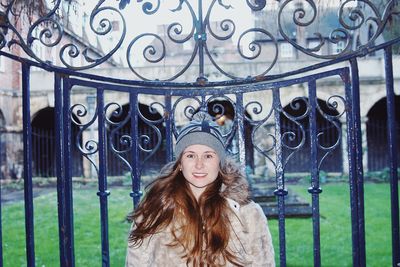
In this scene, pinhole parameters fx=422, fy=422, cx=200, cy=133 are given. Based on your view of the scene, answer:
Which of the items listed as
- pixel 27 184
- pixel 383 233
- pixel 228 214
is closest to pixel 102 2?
pixel 27 184

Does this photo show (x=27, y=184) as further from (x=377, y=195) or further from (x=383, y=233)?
(x=377, y=195)

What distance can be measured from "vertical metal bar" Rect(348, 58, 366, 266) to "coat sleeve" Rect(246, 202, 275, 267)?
49 cm

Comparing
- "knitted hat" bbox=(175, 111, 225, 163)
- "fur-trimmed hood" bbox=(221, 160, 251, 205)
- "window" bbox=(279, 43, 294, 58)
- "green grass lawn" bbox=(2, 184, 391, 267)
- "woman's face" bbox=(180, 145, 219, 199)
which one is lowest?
"green grass lawn" bbox=(2, 184, 391, 267)

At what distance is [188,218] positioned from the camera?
6.89ft

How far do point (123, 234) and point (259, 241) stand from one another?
5.04 m

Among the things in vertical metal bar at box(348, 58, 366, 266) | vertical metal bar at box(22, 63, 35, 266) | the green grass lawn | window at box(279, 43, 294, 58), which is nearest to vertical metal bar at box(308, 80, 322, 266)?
vertical metal bar at box(348, 58, 366, 266)

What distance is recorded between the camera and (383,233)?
6.51 metres

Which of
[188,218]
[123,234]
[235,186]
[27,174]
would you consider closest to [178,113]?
[123,234]

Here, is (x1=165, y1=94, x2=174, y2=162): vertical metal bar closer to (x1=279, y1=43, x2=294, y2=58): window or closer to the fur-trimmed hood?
the fur-trimmed hood

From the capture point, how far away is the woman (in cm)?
206

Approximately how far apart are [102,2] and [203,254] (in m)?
1.45

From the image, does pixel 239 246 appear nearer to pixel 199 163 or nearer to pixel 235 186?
pixel 235 186

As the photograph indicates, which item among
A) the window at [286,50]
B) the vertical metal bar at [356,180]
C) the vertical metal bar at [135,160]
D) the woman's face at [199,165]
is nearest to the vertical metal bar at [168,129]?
the vertical metal bar at [135,160]

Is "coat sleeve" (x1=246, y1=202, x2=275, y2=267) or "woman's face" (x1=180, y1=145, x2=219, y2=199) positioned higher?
"woman's face" (x1=180, y1=145, x2=219, y2=199)
